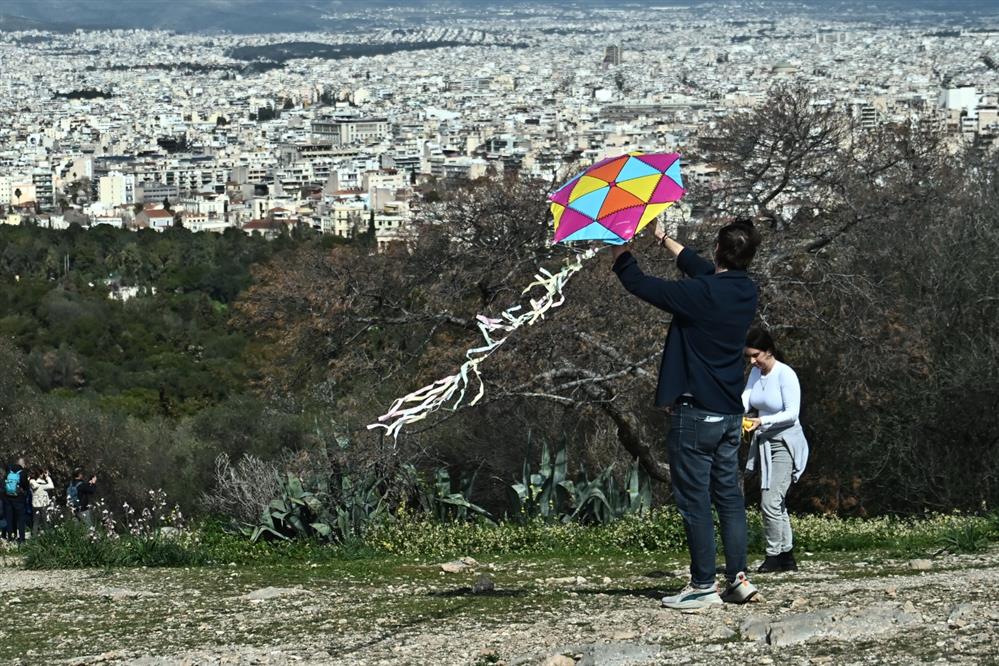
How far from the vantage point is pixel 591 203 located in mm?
5598

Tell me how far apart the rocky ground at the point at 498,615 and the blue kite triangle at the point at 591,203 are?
50.2 inches

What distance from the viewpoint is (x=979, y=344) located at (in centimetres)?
1220

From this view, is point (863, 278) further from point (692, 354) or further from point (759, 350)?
point (692, 354)

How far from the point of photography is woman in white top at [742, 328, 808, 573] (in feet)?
19.9

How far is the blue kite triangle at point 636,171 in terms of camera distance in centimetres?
568

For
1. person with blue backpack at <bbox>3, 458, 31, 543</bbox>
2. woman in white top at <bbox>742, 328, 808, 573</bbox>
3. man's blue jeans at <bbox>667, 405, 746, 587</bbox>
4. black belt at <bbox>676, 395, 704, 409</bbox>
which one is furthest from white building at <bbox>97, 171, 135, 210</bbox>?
black belt at <bbox>676, 395, 704, 409</bbox>

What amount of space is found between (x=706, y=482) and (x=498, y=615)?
0.79 meters

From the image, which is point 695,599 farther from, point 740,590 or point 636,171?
point 636,171

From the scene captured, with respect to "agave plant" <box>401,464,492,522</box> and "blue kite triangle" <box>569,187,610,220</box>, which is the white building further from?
"blue kite triangle" <box>569,187,610,220</box>

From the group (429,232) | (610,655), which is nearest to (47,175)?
(429,232)

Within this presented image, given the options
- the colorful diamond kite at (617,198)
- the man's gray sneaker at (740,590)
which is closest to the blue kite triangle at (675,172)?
the colorful diamond kite at (617,198)

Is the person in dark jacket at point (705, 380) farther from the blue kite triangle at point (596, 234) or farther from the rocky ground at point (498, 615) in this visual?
the rocky ground at point (498, 615)

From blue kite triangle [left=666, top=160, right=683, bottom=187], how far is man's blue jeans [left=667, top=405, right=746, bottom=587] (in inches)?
33.1

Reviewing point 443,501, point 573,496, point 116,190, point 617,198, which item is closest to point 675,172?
point 617,198
